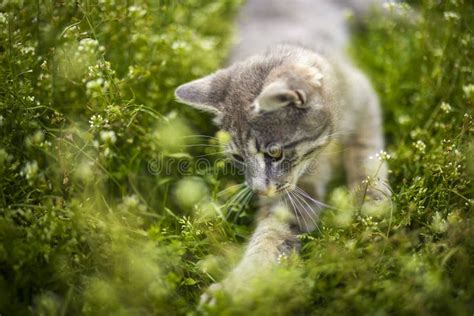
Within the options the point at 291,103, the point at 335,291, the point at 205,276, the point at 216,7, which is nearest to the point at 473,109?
the point at 291,103

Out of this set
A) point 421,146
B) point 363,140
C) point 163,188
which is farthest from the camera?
point 363,140

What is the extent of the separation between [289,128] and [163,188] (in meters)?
0.78

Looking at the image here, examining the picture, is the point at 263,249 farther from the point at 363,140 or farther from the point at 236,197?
the point at 363,140

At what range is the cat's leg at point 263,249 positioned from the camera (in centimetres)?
172

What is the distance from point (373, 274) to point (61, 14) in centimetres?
184

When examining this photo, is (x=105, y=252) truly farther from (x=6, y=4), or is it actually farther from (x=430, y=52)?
(x=430, y=52)

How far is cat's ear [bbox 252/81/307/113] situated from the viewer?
185 cm

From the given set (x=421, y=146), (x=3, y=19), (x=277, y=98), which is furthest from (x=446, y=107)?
(x=3, y=19)

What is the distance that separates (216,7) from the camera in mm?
3289

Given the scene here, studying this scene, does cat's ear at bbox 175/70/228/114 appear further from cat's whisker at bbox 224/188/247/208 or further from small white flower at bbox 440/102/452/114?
small white flower at bbox 440/102/452/114

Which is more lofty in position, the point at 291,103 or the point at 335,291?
the point at 291,103

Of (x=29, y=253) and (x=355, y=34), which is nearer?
(x=29, y=253)

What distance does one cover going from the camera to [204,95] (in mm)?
2225

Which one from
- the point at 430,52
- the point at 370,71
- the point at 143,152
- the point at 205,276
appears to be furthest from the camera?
the point at 370,71
